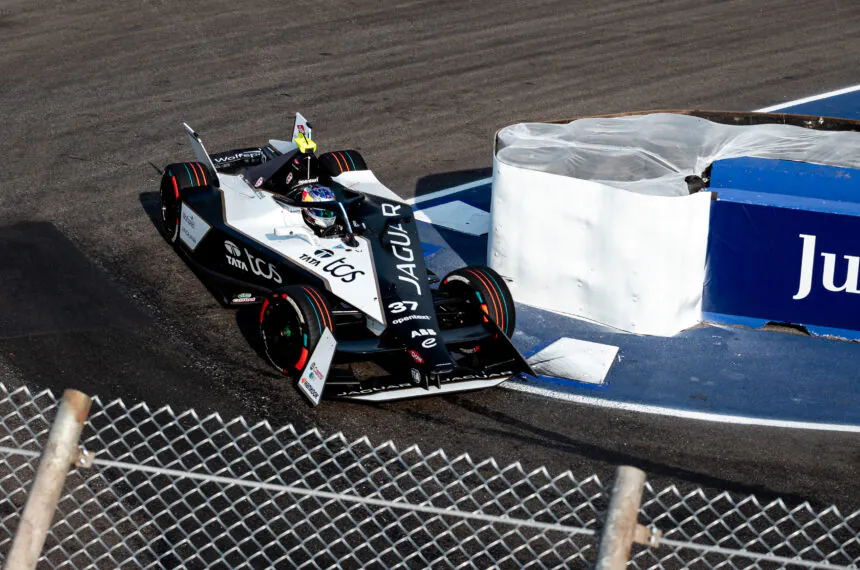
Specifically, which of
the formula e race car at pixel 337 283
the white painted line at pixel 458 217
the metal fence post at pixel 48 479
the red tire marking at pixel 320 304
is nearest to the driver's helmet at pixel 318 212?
the formula e race car at pixel 337 283

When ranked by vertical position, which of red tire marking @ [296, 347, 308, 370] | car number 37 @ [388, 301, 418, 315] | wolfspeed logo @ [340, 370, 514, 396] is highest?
car number 37 @ [388, 301, 418, 315]

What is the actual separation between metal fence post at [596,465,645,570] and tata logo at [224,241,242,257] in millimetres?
6884

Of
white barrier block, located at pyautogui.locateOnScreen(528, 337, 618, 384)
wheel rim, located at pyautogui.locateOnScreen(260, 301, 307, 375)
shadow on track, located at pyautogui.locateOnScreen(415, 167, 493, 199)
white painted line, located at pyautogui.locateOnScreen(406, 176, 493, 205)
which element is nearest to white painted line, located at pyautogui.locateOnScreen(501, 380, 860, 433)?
white barrier block, located at pyautogui.locateOnScreen(528, 337, 618, 384)

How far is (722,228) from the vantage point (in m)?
9.70

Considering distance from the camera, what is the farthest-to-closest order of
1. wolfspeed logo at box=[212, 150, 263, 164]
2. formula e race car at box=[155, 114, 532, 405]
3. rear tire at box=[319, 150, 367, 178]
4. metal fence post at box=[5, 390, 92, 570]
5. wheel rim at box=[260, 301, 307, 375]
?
wolfspeed logo at box=[212, 150, 263, 164], rear tire at box=[319, 150, 367, 178], wheel rim at box=[260, 301, 307, 375], formula e race car at box=[155, 114, 532, 405], metal fence post at box=[5, 390, 92, 570]

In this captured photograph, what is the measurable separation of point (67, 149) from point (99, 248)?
11.0ft

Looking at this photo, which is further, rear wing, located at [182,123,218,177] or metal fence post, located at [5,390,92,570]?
rear wing, located at [182,123,218,177]

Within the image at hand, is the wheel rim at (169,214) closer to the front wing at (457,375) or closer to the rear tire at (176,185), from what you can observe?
the rear tire at (176,185)

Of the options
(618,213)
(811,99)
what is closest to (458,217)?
(618,213)

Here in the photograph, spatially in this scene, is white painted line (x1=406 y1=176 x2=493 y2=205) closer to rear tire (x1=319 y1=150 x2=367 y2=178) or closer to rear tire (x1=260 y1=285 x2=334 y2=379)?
rear tire (x1=319 y1=150 x2=367 y2=178)

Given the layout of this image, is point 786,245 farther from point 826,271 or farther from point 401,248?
point 401,248

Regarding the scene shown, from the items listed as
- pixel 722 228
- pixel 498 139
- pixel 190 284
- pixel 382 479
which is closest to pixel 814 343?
pixel 722 228

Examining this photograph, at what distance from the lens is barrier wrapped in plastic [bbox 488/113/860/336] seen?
953 centimetres

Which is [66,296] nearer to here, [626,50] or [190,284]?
[190,284]
